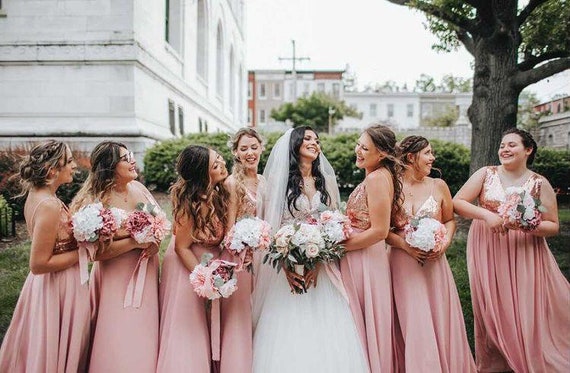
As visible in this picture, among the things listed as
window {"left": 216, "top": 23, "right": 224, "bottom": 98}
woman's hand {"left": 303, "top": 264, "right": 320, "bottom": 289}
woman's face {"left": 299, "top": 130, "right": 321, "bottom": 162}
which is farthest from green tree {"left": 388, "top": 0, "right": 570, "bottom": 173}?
window {"left": 216, "top": 23, "right": 224, "bottom": 98}

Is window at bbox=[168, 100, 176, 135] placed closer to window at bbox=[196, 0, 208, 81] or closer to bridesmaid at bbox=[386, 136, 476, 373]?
window at bbox=[196, 0, 208, 81]

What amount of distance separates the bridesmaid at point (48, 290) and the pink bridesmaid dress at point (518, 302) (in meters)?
3.97

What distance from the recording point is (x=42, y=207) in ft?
12.2

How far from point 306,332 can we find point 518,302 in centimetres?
236

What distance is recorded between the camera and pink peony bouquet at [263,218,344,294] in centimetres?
390

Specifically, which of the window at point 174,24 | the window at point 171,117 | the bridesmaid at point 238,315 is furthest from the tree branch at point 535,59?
the window at point 174,24

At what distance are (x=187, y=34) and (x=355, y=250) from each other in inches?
824

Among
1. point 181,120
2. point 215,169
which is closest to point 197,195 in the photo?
point 215,169

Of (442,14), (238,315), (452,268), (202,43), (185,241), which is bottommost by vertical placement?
(452,268)

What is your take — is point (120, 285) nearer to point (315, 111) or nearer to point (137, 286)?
point (137, 286)

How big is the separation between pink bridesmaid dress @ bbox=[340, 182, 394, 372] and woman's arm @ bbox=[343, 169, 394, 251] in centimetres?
14

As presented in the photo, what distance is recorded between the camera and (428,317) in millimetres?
4188

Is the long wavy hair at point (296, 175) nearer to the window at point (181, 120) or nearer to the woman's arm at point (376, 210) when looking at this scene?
the woman's arm at point (376, 210)

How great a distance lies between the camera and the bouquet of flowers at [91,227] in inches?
147
